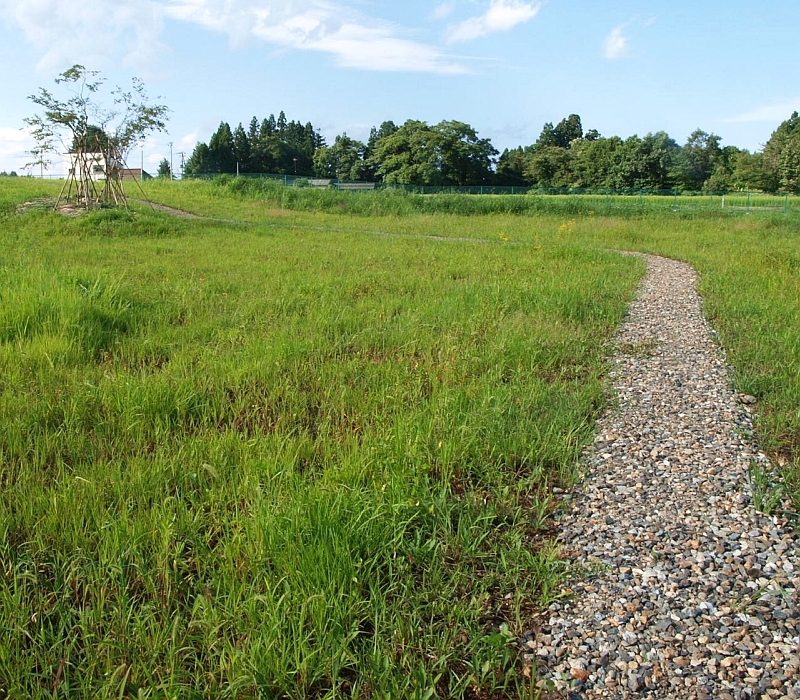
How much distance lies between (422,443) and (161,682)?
1.96 metres

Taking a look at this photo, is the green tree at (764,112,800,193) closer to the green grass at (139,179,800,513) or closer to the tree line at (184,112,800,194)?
the tree line at (184,112,800,194)

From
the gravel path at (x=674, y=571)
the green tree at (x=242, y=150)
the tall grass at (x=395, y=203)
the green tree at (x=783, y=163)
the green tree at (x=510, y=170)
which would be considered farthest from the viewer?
the green tree at (x=242, y=150)

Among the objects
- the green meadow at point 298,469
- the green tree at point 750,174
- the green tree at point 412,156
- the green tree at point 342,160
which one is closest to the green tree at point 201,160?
the green tree at point 342,160

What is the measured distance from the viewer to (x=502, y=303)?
313 inches

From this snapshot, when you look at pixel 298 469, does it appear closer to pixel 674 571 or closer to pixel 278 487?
pixel 278 487

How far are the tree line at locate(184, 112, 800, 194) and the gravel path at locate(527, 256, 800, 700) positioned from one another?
5444 centimetres

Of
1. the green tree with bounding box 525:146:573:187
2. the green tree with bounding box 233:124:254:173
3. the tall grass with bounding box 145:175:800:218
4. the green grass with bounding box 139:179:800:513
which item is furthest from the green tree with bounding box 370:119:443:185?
the tall grass with bounding box 145:175:800:218

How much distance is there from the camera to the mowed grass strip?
7.62 feet

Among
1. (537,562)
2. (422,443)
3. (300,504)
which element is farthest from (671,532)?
(300,504)

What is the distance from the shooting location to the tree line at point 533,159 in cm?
5612

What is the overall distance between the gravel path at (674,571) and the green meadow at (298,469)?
0.56 ft

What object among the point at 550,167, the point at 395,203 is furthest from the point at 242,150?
the point at 395,203

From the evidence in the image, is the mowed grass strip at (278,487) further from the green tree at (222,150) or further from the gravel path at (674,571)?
the green tree at (222,150)

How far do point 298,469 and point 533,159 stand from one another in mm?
69603
